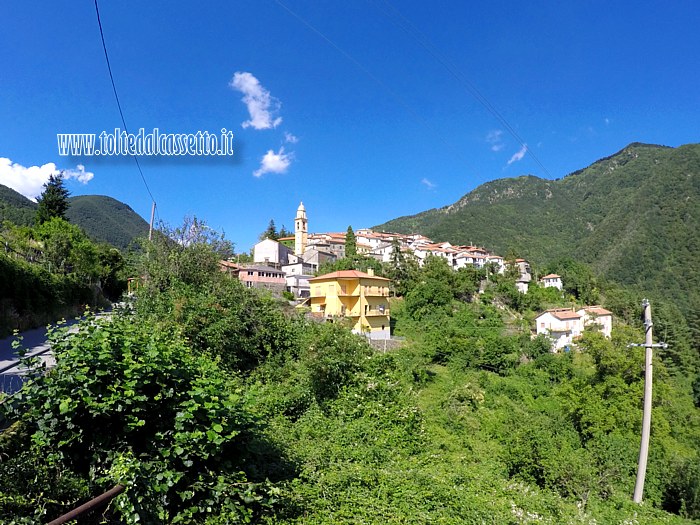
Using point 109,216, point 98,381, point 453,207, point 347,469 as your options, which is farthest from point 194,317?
point 453,207

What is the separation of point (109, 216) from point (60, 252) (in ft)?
260

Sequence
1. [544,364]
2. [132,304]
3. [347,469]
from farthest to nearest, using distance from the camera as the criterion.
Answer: [544,364], [132,304], [347,469]

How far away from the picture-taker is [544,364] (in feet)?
108

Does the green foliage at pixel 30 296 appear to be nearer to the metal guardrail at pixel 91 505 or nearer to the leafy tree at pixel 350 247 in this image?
the metal guardrail at pixel 91 505

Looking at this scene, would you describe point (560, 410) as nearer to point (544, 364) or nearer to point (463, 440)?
point (544, 364)

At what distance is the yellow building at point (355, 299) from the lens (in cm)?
3178

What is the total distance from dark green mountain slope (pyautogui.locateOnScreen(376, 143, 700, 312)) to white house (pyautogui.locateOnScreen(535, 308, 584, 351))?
42059 millimetres

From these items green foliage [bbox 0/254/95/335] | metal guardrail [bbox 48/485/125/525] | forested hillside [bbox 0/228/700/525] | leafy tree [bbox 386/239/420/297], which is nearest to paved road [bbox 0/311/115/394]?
green foliage [bbox 0/254/95/335]

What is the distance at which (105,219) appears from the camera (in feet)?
283

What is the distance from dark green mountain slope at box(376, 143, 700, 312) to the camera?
8525cm

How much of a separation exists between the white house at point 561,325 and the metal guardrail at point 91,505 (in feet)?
159

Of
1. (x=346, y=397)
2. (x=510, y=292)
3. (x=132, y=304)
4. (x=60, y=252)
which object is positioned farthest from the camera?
(x=510, y=292)

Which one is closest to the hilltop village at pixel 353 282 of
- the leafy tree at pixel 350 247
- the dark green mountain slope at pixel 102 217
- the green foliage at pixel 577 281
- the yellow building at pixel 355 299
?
the yellow building at pixel 355 299

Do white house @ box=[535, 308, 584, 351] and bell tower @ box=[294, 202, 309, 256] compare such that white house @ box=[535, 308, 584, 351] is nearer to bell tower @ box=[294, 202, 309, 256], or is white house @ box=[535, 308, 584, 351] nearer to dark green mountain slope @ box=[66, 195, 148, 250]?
bell tower @ box=[294, 202, 309, 256]
